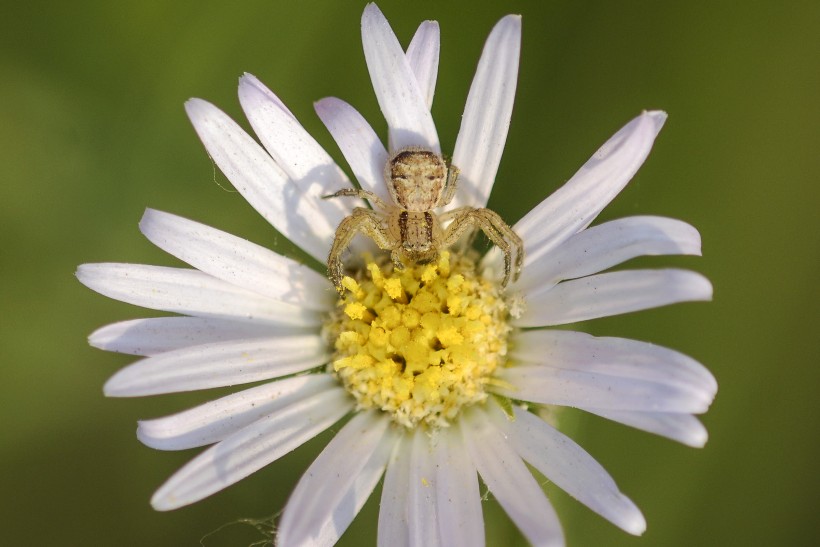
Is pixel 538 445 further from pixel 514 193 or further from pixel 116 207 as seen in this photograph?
pixel 116 207

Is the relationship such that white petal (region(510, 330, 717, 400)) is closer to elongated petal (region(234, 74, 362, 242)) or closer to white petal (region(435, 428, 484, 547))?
white petal (region(435, 428, 484, 547))

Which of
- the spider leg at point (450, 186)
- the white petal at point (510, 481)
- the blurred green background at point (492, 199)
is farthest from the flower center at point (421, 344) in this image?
the blurred green background at point (492, 199)

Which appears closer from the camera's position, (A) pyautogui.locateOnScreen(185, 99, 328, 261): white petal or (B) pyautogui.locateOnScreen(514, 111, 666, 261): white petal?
(B) pyautogui.locateOnScreen(514, 111, 666, 261): white petal

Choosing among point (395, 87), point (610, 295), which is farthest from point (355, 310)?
point (610, 295)

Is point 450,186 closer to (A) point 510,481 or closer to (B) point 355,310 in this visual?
(B) point 355,310

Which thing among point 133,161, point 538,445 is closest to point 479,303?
point 538,445

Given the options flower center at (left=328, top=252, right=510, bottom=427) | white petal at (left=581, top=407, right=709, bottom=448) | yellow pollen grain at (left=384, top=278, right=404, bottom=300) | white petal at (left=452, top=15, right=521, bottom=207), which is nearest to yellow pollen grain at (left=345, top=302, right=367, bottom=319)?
flower center at (left=328, top=252, right=510, bottom=427)

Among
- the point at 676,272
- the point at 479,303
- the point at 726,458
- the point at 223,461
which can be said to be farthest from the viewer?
the point at 726,458
